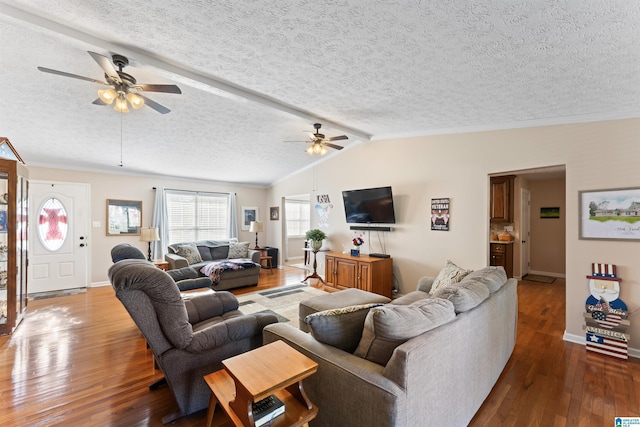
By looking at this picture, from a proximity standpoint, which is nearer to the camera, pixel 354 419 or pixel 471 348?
pixel 354 419

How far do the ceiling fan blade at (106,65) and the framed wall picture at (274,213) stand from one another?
5177 mm

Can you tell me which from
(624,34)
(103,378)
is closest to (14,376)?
(103,378)

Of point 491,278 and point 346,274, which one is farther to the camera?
point 346,274

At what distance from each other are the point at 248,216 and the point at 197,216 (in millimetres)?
1367

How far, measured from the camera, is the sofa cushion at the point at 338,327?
5.08 ft

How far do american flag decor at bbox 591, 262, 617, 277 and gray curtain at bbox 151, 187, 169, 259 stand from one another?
23.9ft

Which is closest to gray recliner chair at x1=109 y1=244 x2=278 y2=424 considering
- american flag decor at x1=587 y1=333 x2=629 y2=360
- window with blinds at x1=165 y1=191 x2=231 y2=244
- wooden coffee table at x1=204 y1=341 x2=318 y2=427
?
wooden coffee table at x1=204 y1=341 x2=318 y2=427

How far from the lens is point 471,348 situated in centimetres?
174

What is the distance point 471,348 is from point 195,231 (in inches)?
258

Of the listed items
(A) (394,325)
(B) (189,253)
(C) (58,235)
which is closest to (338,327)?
(A) (394,325)

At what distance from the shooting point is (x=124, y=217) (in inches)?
226

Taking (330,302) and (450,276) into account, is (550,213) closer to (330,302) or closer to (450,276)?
(450,276)

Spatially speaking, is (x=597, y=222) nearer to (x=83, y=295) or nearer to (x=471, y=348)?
(x=471, y=348)


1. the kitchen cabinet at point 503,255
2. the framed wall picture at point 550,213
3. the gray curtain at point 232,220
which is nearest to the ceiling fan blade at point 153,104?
the gray curtain at point 232,220
